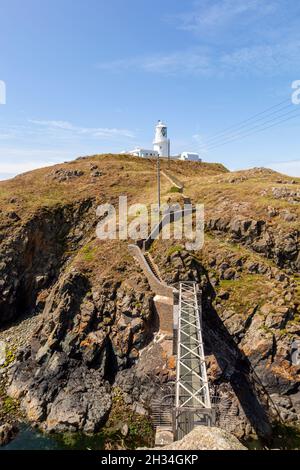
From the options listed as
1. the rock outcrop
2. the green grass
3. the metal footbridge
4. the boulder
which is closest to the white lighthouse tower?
the green grass

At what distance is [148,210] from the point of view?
64.2 metres

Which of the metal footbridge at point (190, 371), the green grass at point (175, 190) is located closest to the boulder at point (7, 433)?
the metal footbridge at point (190, 371)

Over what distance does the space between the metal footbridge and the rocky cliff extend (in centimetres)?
413

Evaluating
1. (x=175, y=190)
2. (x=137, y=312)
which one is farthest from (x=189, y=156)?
(x=137, y=312)

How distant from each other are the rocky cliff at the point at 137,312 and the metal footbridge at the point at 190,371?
13.5 ft

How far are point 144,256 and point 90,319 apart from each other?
11.5 m

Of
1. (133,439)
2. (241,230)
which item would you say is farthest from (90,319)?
(241,230)

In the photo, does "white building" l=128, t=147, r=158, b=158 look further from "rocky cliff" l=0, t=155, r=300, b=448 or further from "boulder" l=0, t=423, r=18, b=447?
"boulder" l=0, t=423, r=18, b=447

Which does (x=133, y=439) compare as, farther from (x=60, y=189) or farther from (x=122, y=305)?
(x=60, y=189)

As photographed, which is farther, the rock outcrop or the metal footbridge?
the metal footbridge

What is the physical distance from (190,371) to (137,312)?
1300 cm

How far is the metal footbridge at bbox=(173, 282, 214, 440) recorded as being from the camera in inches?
947

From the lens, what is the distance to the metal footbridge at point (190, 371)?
24.1 metres

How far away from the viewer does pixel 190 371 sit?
29.8 metres
